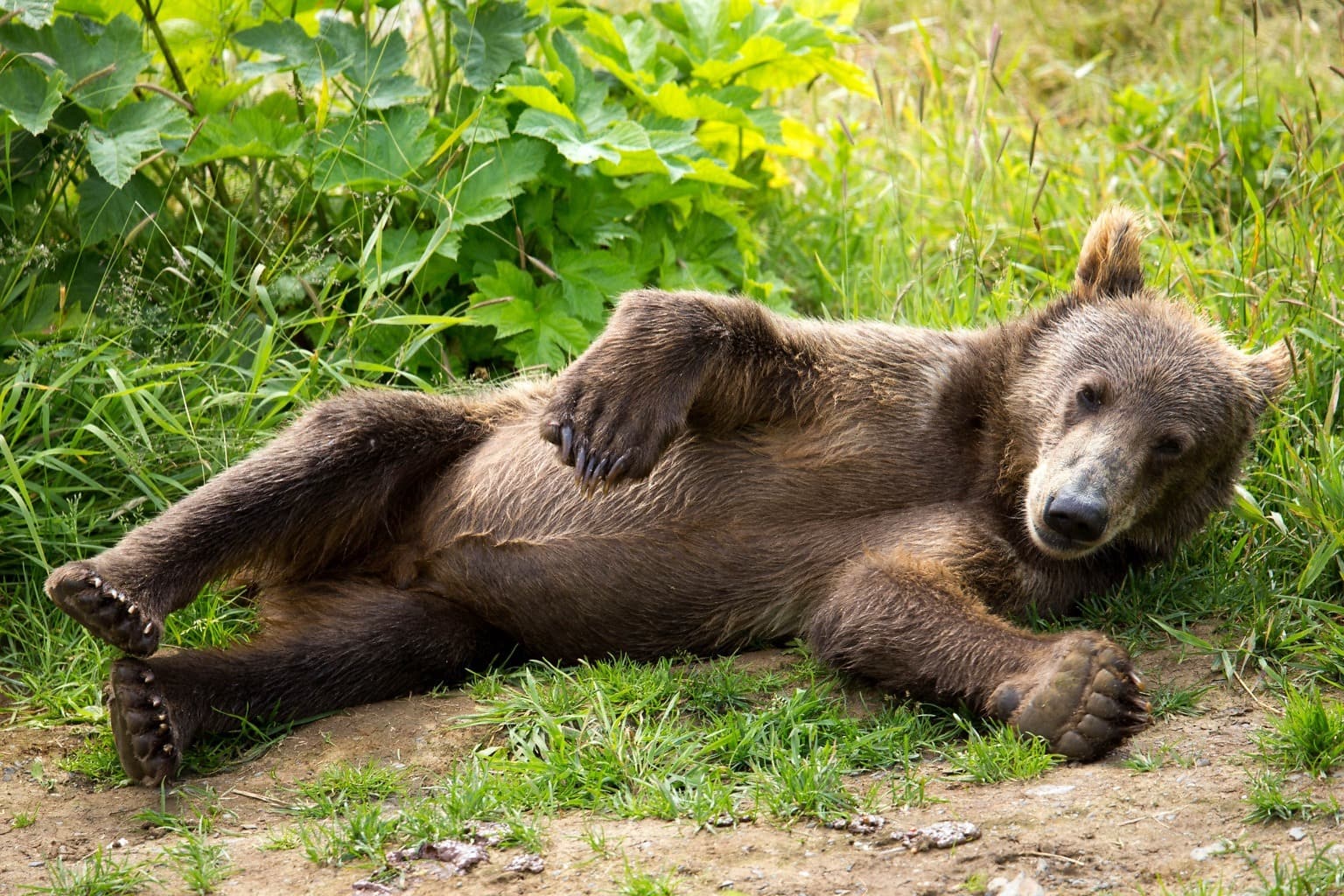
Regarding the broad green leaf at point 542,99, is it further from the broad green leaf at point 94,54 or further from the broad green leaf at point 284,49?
the broad green leaf at point 94,54

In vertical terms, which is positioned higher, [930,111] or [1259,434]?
[930,111]

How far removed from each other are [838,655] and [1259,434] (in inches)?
87.7

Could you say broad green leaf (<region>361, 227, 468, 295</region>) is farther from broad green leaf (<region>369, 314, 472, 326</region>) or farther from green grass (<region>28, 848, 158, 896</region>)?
green grass (<region>28, 848, 158, 896</region>)

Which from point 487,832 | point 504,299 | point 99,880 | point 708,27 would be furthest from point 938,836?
point 708,27

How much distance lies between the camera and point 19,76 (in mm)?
5211

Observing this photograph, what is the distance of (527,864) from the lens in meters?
3.54

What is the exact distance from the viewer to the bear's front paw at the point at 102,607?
4.30 metres

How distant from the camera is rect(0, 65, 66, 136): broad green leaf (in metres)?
5.09

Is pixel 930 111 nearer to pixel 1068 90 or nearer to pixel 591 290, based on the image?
pixel 1068 90

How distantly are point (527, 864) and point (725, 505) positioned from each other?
5.36 feet

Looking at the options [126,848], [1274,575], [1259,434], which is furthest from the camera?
[1259,434]

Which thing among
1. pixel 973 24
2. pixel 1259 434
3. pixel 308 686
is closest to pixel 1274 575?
pixel 1259 434

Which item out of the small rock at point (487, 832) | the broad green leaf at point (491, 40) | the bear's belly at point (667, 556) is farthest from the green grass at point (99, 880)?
the broad green leaf at point (491, 40)

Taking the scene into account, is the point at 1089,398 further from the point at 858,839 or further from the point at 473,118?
the point at 473,118
